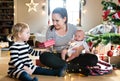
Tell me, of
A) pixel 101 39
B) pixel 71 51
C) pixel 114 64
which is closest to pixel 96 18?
pixel 114 64

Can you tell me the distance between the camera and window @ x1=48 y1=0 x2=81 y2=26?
323 inches

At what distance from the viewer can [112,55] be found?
3.39 meters

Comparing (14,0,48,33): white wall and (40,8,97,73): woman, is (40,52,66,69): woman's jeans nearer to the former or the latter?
(40,8,97,73): woman

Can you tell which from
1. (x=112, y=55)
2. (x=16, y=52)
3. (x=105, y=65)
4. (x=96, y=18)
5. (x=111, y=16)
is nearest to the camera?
(x=111, y=16)

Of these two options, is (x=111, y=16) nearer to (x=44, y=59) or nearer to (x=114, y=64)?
(x=44, y=59)

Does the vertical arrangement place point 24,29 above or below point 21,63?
above

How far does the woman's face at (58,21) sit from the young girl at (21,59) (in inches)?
13.4

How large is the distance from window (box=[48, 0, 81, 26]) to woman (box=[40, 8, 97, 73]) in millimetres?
5194

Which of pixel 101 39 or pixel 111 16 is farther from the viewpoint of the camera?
pixel 101 39

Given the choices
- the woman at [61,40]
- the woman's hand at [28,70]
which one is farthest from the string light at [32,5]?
the woman's hand at [28,70]

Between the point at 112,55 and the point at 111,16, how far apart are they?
164 cm

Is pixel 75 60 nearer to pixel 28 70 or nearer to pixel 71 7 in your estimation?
pixel 28 70

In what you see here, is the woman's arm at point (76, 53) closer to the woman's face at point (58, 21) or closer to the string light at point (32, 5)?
the woman's face at point (58, 21)

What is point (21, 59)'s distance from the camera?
2775 millimetres
